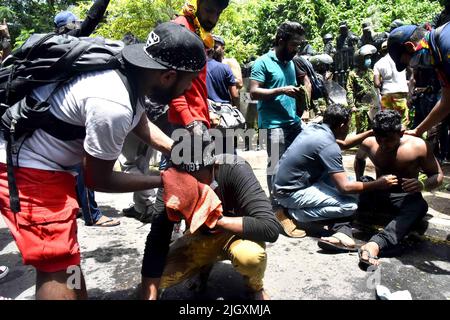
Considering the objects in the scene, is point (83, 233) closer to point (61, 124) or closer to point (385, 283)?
point (61, 124)

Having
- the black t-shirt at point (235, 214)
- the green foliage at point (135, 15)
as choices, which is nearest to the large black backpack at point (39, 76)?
the black t-shirt at point (235, 214)

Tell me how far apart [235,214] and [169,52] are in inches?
42.9

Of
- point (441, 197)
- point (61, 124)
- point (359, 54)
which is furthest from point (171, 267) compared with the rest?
point (359, 54)

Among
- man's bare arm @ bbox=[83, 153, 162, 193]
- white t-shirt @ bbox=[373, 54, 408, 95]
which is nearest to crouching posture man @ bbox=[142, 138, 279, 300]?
man's bare arm @ bbox=[83, 153, 162, 193]

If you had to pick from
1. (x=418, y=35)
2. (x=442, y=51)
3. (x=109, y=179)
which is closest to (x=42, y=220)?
(x=109, y=179)

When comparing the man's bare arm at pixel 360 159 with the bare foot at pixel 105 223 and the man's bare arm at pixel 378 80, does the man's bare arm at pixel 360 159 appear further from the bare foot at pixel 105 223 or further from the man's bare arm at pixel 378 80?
the man's bare arm at pixel 378 80

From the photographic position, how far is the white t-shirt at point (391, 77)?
6.07 m

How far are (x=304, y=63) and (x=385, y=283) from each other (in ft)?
8.55

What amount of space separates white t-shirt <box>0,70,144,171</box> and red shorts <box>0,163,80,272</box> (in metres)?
0.07

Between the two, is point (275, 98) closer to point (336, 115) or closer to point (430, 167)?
point (336, 115)

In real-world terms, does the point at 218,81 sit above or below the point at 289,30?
below

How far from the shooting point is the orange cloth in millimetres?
1979

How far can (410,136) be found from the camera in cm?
329

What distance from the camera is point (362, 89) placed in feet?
23.8
